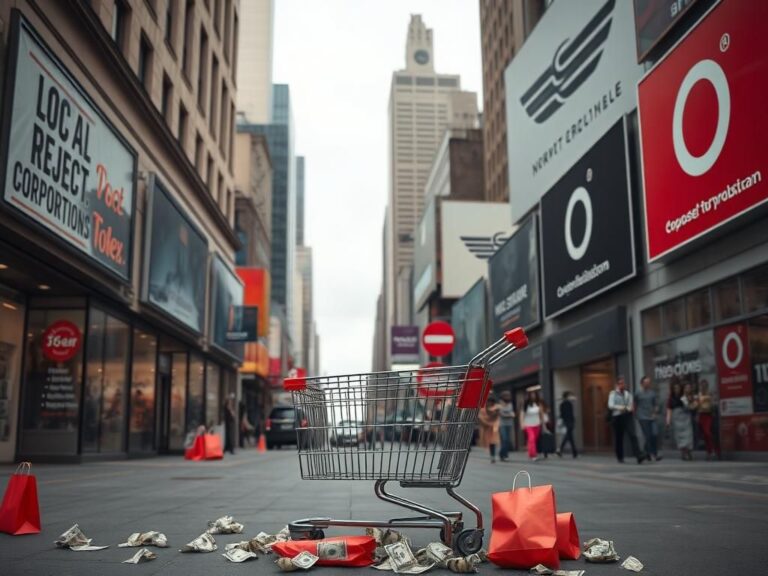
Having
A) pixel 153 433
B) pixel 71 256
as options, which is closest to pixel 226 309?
pixel 153 433

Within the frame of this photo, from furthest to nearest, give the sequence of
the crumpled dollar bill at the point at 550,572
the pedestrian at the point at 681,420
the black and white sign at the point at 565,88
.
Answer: the black and white sign at the point at 565,88 < the pedestrian at the point at 681,420 < the crumpled dollar bill at the point at 550,572

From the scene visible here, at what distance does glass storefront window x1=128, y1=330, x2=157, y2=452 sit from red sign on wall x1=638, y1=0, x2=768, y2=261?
14.6 m

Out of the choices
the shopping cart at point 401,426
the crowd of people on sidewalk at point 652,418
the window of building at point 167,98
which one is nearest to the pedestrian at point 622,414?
the crowd of people on sidewalk at point 652,418

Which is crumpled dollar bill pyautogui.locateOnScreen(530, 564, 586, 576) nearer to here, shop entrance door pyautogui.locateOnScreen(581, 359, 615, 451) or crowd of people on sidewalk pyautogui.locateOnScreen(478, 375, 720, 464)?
crowd of people on sidewalk pyautogui.locateOnScreen(478, 375, 720, 464)

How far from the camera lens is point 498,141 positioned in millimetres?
68312

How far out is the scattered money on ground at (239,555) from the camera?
437cm

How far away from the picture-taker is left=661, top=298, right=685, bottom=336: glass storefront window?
18109mm

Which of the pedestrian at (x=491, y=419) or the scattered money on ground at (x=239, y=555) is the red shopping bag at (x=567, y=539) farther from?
the pedestrian at (x=491, y=419)

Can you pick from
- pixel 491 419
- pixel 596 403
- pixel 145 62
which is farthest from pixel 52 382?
pixel 596 403

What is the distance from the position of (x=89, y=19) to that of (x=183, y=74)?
10.9 m

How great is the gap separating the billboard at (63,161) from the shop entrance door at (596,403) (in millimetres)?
14884

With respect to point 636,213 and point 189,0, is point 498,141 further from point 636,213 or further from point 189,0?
point 636,213

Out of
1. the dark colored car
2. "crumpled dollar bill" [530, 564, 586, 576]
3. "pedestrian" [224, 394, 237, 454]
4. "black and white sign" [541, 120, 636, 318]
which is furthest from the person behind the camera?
the dark colored car

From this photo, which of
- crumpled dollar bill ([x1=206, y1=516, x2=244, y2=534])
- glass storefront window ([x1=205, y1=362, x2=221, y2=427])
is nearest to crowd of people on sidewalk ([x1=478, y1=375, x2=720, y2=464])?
crumpled dollar bill ([x1=206, y1=516, x2=244, y2=534])
